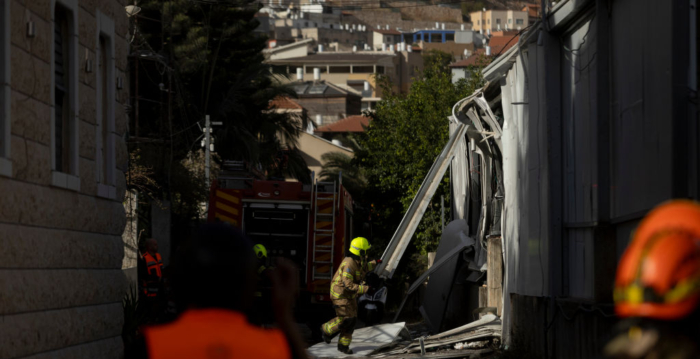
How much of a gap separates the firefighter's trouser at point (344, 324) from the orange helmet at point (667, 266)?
12169mm

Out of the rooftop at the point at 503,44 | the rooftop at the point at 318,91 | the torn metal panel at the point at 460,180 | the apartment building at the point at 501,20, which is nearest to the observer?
the rooftop at the point at 503,44

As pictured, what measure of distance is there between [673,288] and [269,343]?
1.03 meters

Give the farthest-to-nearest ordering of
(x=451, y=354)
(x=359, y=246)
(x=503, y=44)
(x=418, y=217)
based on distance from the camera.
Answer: (x=503, y=44), (x=418, y=217), (x=359, y=246), (x=451, y=354)

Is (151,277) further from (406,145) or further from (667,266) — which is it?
(406,145)

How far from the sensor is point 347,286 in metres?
14.3

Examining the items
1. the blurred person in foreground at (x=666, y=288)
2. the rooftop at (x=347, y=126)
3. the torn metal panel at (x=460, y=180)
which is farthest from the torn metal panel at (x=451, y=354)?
the rooftop at (x=347, y=126)

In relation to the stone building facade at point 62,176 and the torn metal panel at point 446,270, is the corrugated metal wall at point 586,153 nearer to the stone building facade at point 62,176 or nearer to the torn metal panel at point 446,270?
the torn metal panel at point 446,270

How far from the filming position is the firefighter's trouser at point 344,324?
14133 millimetres

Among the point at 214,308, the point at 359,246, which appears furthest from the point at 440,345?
the point at 214,308

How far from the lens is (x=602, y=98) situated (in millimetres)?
9109

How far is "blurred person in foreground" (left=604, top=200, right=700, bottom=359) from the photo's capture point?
2016 millimetres

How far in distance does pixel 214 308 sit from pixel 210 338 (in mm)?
93

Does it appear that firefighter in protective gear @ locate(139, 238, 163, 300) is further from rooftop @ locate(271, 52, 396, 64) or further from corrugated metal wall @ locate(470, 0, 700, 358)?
rooftop @ locate(271, 52, 396, 64)

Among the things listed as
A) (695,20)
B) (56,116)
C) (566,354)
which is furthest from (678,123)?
(56,116)
